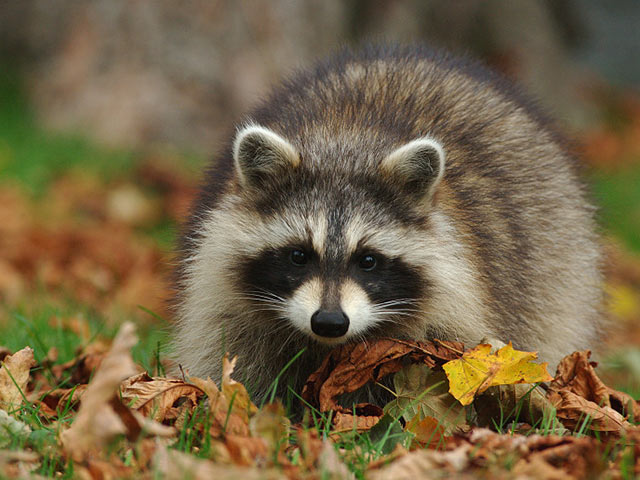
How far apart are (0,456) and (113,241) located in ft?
15.7

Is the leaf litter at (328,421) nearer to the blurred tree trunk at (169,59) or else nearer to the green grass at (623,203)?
the blurred tree trunk at (169,59)

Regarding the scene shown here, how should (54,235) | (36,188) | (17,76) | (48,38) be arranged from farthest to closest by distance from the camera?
(17,76) < (48,38) < (36,188) < (54,235)

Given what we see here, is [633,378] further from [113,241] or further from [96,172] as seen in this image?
[96,172]

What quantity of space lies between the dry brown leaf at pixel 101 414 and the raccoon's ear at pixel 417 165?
56.9 inches

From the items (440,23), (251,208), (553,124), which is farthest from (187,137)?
(251,208)

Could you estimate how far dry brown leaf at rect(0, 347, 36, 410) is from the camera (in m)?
3.42

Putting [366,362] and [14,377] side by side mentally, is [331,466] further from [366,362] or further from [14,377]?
Answer: [14,377]

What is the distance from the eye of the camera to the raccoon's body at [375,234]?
3588 millimetres

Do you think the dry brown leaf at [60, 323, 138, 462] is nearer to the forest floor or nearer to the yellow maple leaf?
the forest floor

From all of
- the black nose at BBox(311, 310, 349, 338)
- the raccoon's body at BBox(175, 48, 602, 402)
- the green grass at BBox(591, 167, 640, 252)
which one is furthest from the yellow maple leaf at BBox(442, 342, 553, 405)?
the green grass at BBox(591, 167, 640, 252)

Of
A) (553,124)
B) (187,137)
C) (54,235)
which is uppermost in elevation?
(553,124)

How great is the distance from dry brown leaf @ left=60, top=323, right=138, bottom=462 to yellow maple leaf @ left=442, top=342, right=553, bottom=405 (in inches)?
52.2

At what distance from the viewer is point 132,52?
9.79 meters

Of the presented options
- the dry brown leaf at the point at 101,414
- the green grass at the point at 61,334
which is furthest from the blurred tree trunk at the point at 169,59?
the dry brown leaf at the point at 101,414
